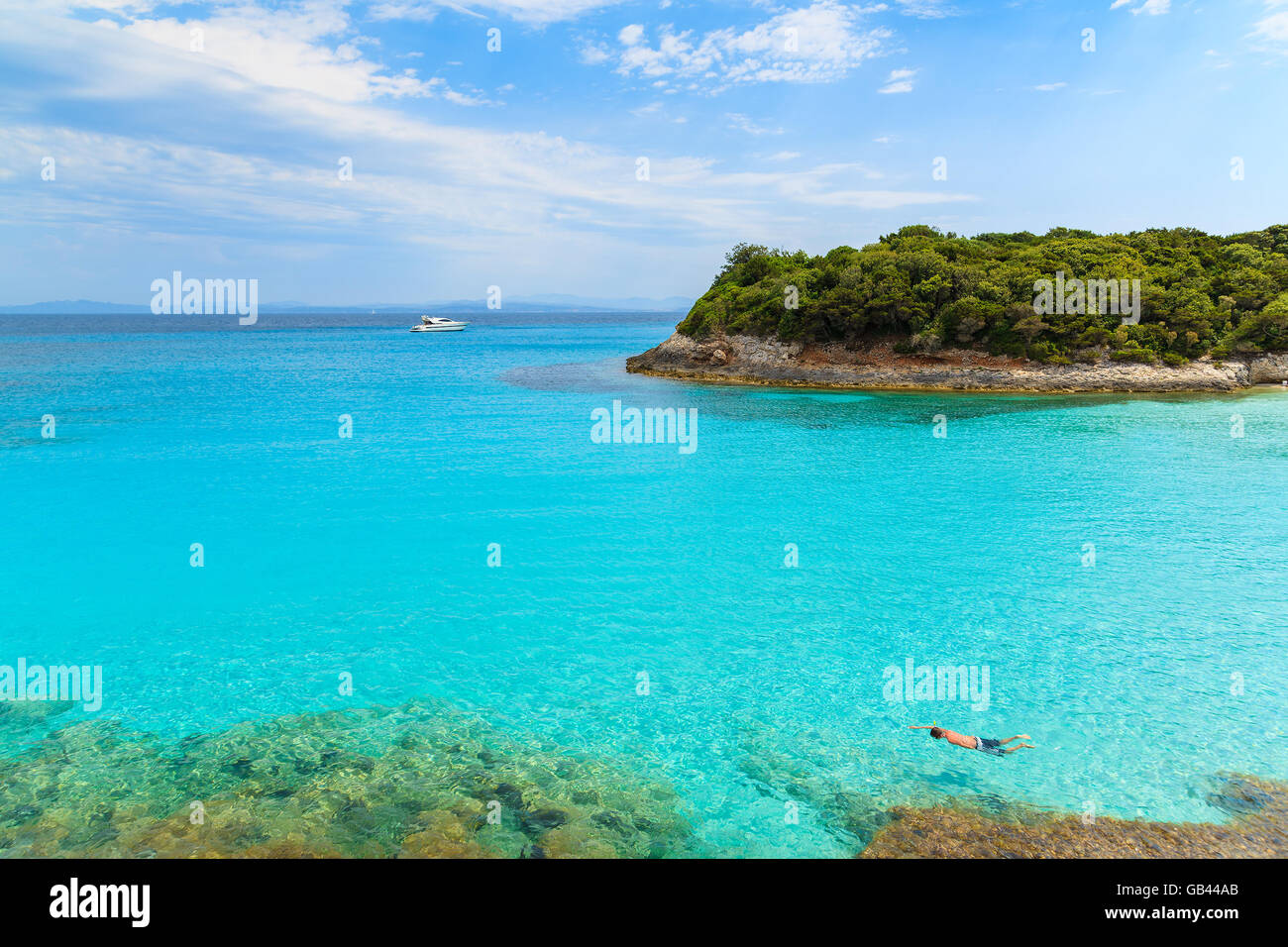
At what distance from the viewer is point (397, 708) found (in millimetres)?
11867

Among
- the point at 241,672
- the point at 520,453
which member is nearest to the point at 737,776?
the point at 241,672

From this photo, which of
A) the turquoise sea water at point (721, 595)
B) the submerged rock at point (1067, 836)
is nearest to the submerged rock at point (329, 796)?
the turquoise sea water at point (721, 595)

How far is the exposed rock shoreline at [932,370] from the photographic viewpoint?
164ft

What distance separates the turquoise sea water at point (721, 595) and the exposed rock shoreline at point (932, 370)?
16120 millimetres

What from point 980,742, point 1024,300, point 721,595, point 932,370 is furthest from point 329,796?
point 1024,300

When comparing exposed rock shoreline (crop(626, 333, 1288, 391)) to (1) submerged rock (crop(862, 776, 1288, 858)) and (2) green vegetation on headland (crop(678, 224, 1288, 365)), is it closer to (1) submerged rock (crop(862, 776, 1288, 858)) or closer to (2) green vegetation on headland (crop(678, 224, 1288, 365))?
(2) green vegetation on headland (crop(678, 224, 1288, 365))

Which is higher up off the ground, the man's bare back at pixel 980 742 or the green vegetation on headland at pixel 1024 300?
the green vegetation on headland at pixel 1024 300

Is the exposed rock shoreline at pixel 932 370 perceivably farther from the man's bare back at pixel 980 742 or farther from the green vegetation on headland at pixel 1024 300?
the man's bare back at pixel 980 742

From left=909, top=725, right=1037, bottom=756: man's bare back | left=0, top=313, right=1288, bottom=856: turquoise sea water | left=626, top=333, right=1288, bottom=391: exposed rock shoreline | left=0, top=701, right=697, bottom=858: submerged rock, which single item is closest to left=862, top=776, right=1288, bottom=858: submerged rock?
left=0, top=313, right=1288, bottom=856: turquoise sea water

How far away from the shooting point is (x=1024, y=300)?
52.9 metres

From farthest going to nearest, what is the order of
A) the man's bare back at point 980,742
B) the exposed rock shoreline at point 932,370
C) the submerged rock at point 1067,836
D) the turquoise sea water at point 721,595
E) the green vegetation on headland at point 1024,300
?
the green vegetation on headland at point 1024,300
the exposed rock shoreline at point 932,370
the turquoise sea water at point 721,595
the man's bare back at point 980,742
the submerged rock at point 1067,836

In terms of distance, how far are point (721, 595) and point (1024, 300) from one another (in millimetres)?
47425

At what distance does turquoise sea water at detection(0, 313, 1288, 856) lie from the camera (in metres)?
10.6
